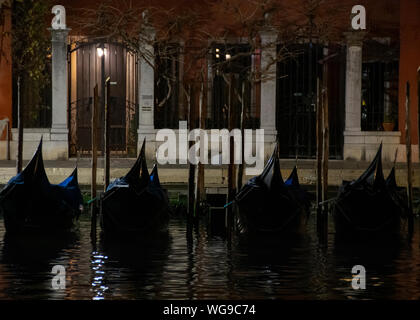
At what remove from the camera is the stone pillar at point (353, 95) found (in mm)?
18203

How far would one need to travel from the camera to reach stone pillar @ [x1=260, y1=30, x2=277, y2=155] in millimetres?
18250

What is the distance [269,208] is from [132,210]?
6.06ft

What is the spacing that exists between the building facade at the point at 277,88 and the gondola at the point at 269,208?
15.3 feet

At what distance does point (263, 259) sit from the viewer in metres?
11.2

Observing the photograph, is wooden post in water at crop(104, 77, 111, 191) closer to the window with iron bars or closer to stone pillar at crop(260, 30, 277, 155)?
stone pillar at crop(260, 30, 277, 155)

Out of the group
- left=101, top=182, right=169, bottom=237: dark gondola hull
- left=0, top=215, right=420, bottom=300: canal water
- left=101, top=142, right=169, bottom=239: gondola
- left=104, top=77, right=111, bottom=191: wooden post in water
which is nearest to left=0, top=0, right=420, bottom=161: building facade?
left=104, top=77, right=111, bottom=191: wooden post in water

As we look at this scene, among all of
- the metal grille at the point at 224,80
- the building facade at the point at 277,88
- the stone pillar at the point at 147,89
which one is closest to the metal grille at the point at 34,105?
the building facade at the point at 277,88

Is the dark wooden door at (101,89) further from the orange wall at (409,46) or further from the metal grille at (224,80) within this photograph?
the orange wall at (409,46)

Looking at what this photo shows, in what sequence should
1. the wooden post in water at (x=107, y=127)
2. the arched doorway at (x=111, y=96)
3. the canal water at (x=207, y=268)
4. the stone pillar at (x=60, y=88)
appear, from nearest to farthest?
the canal water at (x=207, y=268) < the wooden post in water at (x=107, y=127) < the stone pillar at (x=60, y=88) < the arched doorway at (x=111, y=96)

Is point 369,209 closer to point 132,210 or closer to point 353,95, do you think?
point 132,210

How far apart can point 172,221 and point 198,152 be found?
3.80 ft

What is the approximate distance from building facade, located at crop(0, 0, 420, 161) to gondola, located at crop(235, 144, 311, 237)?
467cm

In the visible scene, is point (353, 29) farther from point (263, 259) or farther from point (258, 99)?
point (263, 259)
